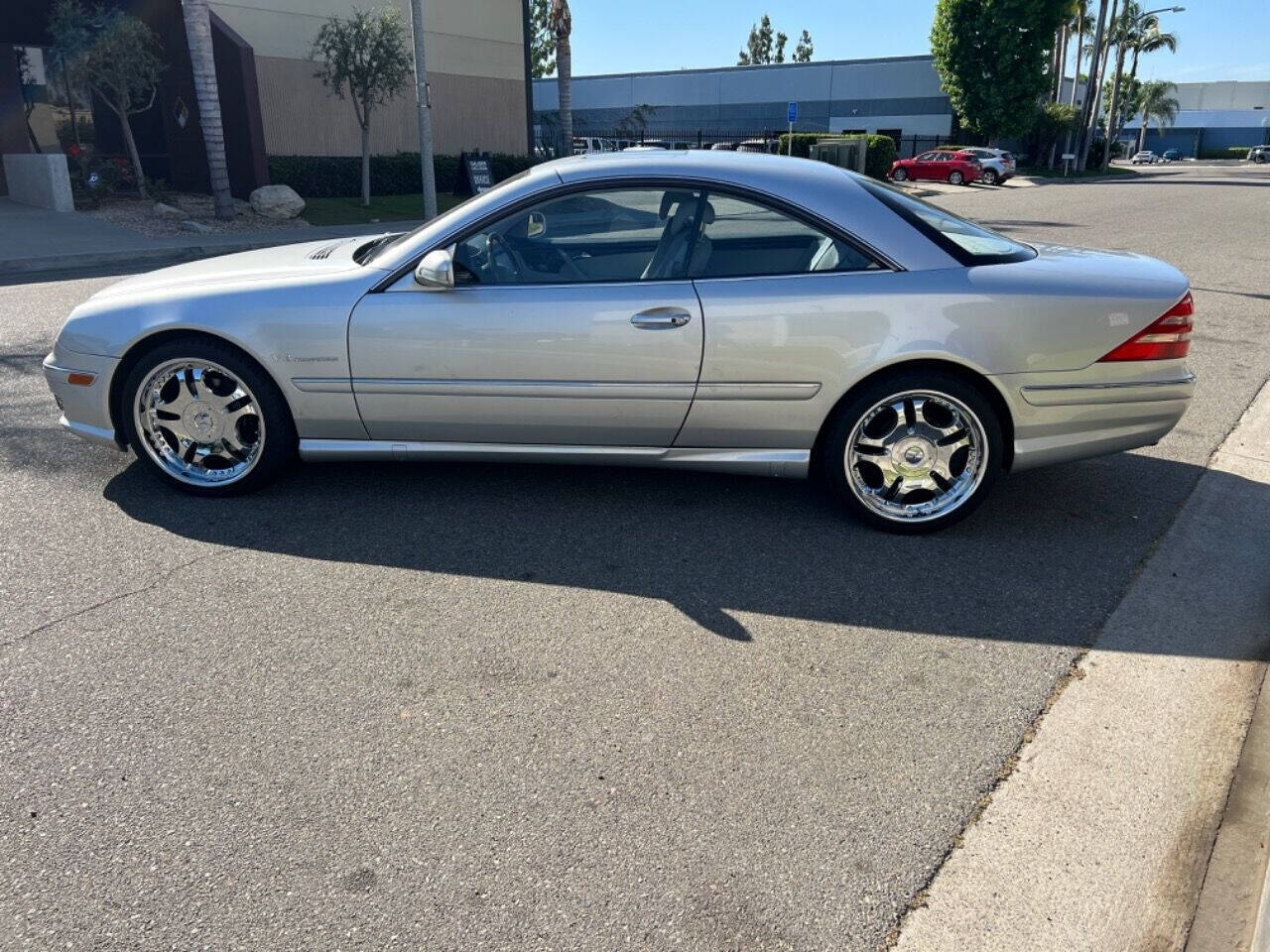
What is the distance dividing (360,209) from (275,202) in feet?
8.73

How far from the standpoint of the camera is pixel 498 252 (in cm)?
431

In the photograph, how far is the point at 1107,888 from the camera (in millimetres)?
2316

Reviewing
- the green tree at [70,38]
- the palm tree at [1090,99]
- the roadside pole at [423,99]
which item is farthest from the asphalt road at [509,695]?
the palm tree at [1090,99]

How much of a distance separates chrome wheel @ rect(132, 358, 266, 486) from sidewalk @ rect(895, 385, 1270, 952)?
3429 millimetres

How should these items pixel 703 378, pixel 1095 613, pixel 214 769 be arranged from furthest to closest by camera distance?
1. pixel 703 378
2. pixel 1095 613
3. pixel 214 769

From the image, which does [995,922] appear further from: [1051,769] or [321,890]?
[321,890]

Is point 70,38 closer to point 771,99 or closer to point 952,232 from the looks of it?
point 952,232

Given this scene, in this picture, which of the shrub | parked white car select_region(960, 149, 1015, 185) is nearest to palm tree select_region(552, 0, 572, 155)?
the shrub

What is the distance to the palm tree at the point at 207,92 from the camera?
16438 mm

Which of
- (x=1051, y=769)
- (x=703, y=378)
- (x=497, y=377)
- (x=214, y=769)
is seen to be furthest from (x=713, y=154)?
(x=214, y=769)

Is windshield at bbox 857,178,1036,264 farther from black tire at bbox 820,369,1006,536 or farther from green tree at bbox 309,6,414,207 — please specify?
green tree at bbox 309,6,414,207

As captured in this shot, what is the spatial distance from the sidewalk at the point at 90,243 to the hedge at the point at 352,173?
526cm

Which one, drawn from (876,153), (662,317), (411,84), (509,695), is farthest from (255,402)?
(876,153)

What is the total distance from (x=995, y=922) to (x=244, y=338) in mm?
3611
